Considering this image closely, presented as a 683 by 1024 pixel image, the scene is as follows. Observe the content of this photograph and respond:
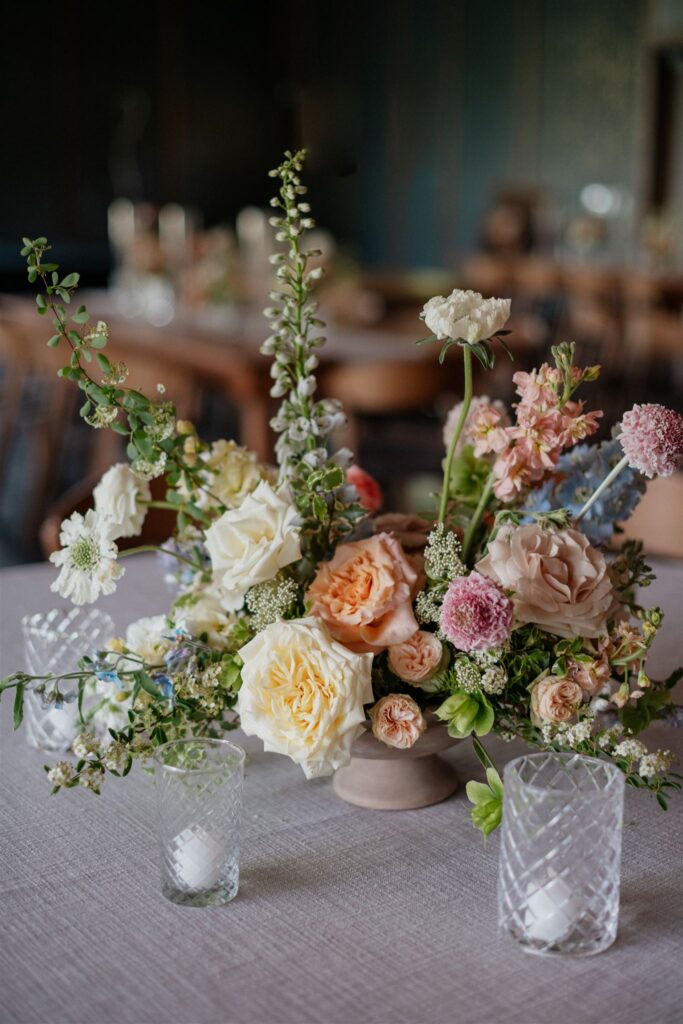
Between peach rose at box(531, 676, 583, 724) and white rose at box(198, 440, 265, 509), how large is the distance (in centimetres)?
33

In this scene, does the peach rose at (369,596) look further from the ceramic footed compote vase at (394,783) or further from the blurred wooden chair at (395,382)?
the blurred wooden chair at (395,382)

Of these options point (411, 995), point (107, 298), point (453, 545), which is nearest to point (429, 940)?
point (411, 995)

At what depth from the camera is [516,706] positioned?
1.05 meters

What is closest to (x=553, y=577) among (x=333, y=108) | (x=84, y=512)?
(x=84, y=512)

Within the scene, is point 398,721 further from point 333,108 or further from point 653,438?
point 333,108

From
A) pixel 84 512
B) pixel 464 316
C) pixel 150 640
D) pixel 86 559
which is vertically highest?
pixel 464 316

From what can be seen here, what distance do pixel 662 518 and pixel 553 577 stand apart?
1139 mm

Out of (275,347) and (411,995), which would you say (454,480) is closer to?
(275,347)

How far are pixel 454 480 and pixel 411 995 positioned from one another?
0.55 m

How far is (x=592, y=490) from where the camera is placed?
3.82 feet

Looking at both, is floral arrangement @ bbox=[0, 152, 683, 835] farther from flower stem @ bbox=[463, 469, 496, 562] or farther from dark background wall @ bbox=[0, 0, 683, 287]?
dark background wall @ bbox=[0, 0, 683, 287]

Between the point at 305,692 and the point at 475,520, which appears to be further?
the point at 475,520

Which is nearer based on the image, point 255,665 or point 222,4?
point 255,665

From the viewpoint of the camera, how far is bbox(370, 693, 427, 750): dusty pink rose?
1.03 metres
